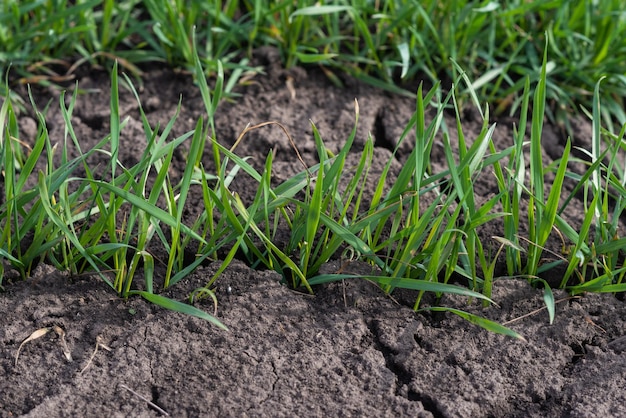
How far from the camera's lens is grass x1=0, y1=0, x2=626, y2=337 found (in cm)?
163

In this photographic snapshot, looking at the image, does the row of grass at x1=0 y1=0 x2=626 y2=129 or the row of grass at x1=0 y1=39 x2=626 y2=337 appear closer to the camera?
the row of grass at x1=0 y1=39 x2=626 y2=337

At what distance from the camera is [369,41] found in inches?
89.4

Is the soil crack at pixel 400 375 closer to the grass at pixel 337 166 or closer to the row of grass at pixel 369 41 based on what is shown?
the grass at pixel 337 166

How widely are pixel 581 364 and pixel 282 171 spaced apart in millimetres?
844

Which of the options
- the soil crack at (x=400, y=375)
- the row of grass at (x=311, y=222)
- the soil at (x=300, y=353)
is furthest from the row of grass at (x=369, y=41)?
the soil crack at (x=400, y=375)

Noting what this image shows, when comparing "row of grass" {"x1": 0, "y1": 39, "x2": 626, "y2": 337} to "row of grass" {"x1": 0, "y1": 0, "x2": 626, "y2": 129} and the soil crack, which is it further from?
"row of grass" {"x1": 0, "y1": 0, "x2": 626, "y2": 129}

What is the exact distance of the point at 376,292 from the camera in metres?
1.74

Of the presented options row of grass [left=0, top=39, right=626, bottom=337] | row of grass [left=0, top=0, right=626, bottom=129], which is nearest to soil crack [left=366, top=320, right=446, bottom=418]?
row of grass [left=0, top=39, right=626, bottom=337]

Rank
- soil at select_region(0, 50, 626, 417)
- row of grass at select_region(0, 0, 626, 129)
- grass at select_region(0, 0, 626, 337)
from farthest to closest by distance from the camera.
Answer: row of grass at select_region(0, 0, 626, 129)
grass at select_region(0, 0, 626, 337)
soil at select_region(0, 50, 626, 417)

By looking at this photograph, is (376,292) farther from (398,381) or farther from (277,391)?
(277,391)

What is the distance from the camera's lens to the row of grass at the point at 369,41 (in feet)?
7.47

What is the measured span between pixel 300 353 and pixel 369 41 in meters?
1.02

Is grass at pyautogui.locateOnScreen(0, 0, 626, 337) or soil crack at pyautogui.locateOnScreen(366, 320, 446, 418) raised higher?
grass at pyautogui.locateOnScreen(0, 0, 626, 337)

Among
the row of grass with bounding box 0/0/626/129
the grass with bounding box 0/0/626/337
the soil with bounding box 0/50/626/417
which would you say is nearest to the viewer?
the soil with bounding box 0/50/626/417
